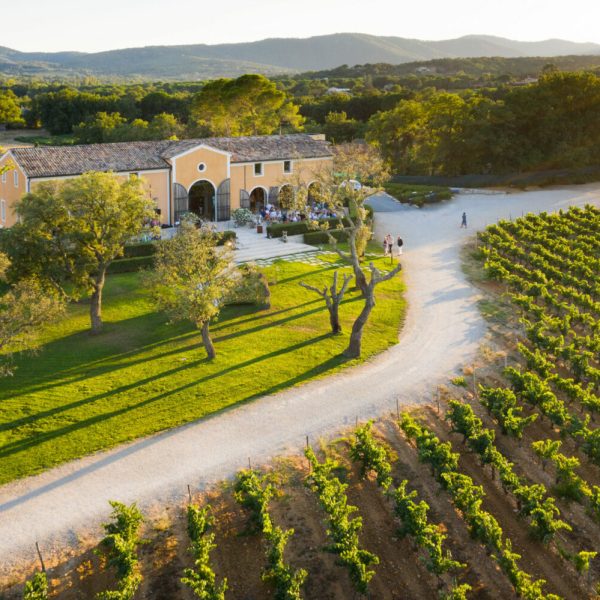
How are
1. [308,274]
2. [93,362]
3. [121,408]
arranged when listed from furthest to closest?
1. [308,274]
2. [93,362]
3. [121,408]

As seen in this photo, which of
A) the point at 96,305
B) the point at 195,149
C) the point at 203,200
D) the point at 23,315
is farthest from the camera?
the point at 203,200

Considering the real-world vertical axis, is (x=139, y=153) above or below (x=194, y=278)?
above

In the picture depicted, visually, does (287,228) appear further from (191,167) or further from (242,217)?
(191,167)

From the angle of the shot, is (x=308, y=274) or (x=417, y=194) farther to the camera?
(x=417, y=194)

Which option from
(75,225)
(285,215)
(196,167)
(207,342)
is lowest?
(207,342)

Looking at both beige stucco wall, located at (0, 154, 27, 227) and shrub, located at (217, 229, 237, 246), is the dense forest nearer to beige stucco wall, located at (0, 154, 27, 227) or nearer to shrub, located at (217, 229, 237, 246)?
beige stucco wall, located at (0, 154, 27, 227)

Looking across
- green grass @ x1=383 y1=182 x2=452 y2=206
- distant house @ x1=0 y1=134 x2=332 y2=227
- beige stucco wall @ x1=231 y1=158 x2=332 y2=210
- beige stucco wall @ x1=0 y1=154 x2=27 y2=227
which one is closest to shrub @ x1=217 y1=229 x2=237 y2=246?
distant house @ x1=0 y1=134 x2=332 y2=227

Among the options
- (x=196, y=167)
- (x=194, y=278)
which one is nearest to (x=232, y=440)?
(x=194, y=278)

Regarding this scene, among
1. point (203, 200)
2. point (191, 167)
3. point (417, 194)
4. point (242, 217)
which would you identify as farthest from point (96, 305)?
point (417, 194)

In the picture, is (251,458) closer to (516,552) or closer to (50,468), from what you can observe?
(50,468)
